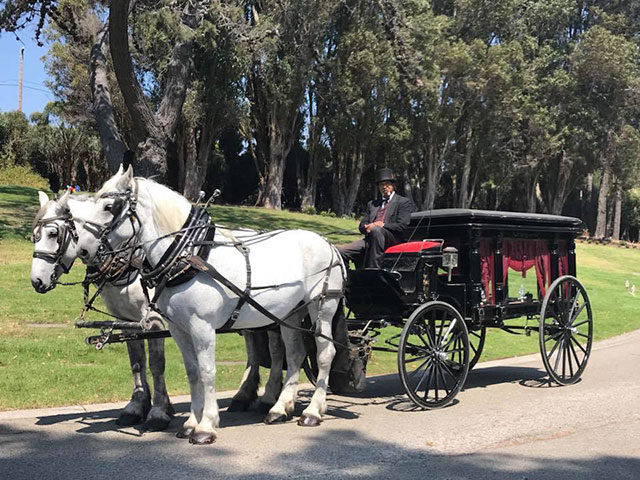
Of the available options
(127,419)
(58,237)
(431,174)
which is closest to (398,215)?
(127,419)

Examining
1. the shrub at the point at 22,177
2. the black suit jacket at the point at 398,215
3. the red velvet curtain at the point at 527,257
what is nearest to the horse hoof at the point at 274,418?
the black suit jacket at the point at 398,215

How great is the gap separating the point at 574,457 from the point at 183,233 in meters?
3.94

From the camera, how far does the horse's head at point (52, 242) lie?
18.2 ft

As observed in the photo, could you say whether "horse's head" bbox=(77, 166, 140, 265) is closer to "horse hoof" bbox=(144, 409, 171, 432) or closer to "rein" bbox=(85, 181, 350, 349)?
"rein" bbox=(85, 181, 350, 349)

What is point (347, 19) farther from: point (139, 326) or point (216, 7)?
point (139, 326)

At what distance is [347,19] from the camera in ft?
104

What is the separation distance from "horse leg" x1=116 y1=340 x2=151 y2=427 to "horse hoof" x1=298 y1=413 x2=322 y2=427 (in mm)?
1539

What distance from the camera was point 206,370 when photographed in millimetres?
5797

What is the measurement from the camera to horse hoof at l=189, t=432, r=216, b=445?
18.6 feet

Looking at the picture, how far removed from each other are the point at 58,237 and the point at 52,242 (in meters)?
0.06

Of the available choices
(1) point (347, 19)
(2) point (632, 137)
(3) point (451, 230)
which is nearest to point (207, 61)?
(1) point (347, 19)

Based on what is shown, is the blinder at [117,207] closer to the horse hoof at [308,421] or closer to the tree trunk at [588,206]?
the horse hoof at [308,421]

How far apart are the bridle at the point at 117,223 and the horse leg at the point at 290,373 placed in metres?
2.01

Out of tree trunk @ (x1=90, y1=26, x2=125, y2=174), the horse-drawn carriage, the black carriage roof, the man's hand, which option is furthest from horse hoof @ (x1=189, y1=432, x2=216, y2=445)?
tree trunk @ (x1=90, y1=26, x2=125, y2=174)
